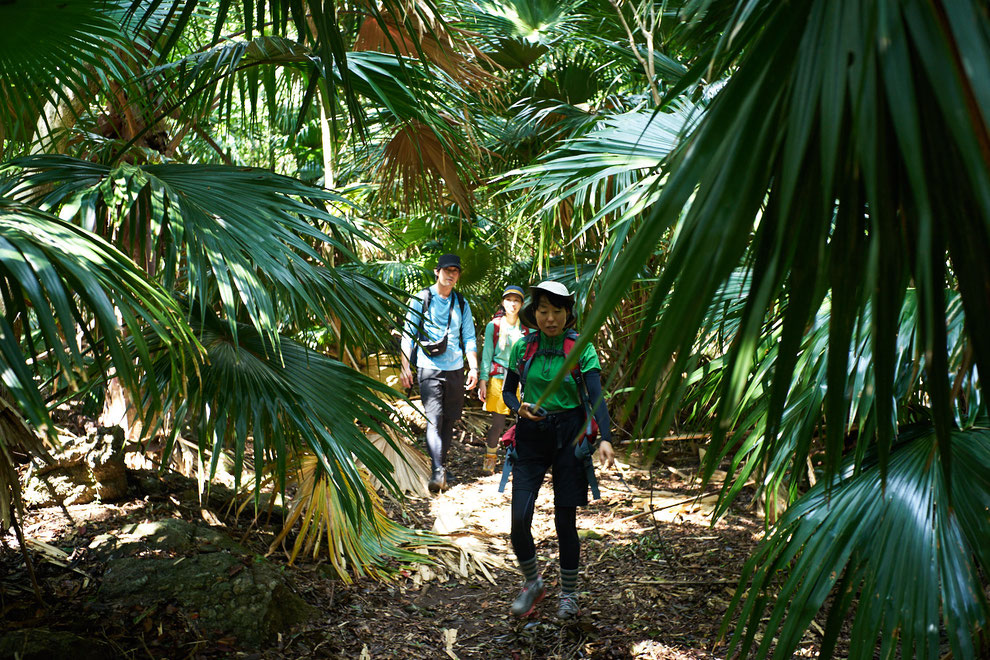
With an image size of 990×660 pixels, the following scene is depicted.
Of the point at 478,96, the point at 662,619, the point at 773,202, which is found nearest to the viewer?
the point at 773,202

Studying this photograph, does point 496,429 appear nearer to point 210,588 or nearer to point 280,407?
point 210,588

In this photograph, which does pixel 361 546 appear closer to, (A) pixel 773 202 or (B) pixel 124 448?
(B) pixel 124 448

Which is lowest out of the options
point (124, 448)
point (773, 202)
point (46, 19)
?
point (124, 448)

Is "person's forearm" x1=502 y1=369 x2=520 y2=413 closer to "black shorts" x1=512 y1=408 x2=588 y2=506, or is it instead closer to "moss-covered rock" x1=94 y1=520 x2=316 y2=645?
"black shorts" x1=512 y1=408 x2=588 y2=506

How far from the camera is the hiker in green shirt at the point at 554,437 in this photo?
3.58 m

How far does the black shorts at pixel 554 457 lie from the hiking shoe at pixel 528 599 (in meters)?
0.43

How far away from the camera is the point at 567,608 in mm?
3678

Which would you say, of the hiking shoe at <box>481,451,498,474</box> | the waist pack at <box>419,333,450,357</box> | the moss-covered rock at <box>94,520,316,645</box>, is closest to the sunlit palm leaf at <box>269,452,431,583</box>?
the moss-covered rock at <box>94,520,316,645</box>

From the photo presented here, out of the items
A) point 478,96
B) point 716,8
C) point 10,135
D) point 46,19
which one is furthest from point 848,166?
point 478,96

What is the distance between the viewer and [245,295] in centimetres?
224

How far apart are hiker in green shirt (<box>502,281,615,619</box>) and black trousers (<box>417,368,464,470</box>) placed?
2.24 m

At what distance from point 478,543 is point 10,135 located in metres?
3.21

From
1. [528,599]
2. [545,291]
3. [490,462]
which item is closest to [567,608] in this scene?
[528,599]

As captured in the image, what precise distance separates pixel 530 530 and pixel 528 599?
352mm
